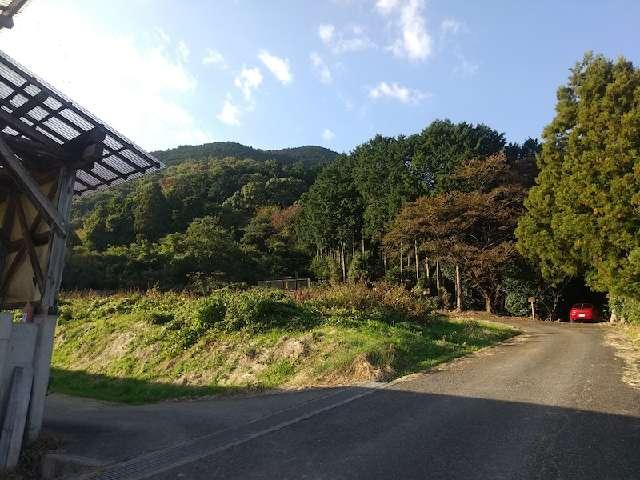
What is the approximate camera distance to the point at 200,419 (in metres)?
8.14

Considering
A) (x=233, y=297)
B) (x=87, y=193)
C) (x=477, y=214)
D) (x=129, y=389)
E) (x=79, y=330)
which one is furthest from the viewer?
(x=477, y=214)

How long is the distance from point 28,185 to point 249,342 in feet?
26.1

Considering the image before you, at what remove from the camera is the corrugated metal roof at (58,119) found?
22.0 ft

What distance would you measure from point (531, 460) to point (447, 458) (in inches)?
36.0

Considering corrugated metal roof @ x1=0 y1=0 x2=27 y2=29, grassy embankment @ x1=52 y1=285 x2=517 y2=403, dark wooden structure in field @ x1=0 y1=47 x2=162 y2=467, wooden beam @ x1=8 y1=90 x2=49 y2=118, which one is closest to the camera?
corrugated metal roof @ x1=0 y1=0 x2=27 y2=29

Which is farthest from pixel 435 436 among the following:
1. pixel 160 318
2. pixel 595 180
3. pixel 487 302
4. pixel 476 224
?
pixel 487 302

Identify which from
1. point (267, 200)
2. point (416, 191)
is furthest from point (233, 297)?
point (267, 200)

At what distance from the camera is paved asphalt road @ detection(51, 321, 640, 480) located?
5.24 meters

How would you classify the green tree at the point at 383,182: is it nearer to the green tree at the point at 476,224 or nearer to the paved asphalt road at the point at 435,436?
the green tree at the point at 476,224

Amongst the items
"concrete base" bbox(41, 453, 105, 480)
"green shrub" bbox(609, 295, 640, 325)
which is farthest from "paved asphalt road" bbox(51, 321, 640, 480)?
"green shrub" bbox(609, 295, 640, 325)

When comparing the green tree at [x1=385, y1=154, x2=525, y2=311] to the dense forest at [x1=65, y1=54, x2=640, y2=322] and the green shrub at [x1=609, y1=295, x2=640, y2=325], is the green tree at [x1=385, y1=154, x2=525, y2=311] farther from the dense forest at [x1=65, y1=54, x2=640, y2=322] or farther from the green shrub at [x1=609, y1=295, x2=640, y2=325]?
the green shrub at [x1=609, y1=295, x2=640, y2=325]

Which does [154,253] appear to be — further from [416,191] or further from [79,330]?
[416,191]

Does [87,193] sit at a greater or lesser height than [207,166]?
lesser

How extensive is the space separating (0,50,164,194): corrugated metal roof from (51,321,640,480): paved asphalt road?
4.72 metres
